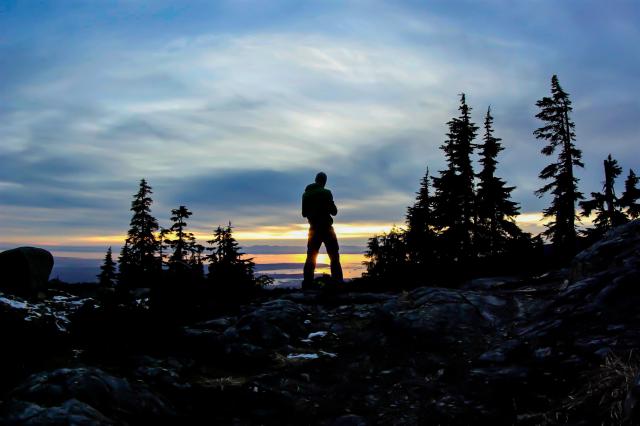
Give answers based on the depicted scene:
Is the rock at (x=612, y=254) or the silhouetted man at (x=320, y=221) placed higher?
the silhouetted man at (x=320, y=221)

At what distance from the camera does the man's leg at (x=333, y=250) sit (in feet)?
44.3

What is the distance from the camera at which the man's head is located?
13688 millimetres

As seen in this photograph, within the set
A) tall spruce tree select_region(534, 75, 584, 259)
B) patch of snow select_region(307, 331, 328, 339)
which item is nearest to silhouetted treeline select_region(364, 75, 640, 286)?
tall spruce tree select_region(534, 75, 584, 259)

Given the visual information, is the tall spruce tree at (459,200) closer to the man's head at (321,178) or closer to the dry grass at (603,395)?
the man's head at (321,178)

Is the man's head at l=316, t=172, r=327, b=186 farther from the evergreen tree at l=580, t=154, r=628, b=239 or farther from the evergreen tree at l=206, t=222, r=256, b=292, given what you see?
the evergreen tree at l=580, t=154, r=628, b=239

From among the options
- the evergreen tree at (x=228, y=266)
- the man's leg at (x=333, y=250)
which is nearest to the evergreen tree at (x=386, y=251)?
the evergreen tree at (x=228, y=266)

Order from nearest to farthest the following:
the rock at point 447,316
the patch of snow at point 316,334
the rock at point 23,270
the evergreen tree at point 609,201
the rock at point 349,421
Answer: the rock at point 349,421, the rock at point 447,316, the patch of snow at point 316,334, the rock at point 23,270, the evergreen tree at point 609,201

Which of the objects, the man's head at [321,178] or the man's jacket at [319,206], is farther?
the man's head at [321,178]

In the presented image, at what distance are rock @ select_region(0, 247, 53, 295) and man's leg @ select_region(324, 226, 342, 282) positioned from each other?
32.2 feet

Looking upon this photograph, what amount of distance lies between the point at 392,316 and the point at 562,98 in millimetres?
27841

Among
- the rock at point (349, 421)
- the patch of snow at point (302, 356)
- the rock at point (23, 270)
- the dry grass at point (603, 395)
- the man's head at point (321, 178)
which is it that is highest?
the man's head at point (321, 178)

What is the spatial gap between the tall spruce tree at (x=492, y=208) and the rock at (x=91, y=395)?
31.1 meters

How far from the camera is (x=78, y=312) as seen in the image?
848 cm

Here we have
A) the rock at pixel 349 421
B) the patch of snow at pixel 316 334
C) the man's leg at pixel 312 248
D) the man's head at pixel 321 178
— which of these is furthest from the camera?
the man's head at pixel 321 178
